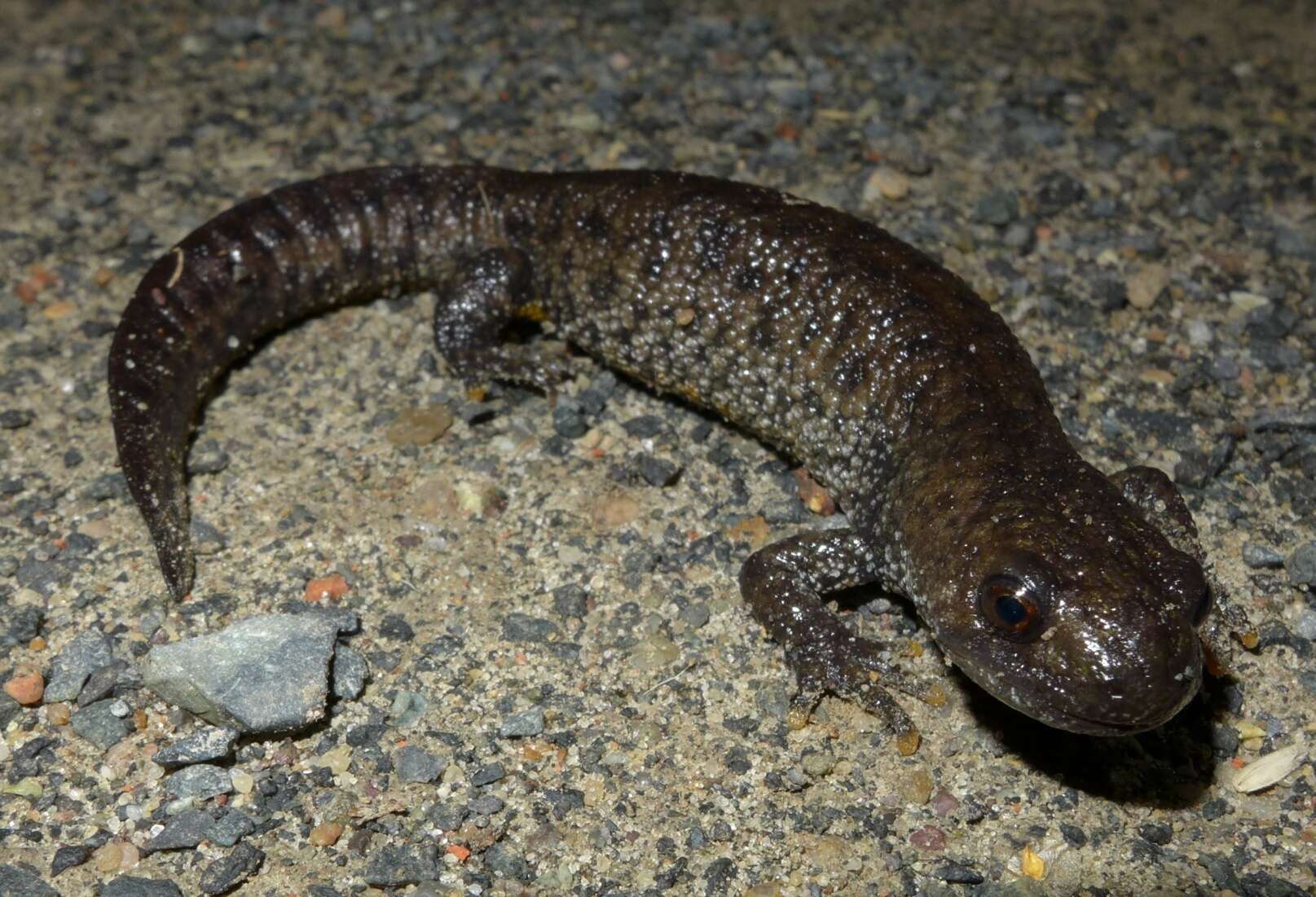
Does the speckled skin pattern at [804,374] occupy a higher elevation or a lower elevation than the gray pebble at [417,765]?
higher

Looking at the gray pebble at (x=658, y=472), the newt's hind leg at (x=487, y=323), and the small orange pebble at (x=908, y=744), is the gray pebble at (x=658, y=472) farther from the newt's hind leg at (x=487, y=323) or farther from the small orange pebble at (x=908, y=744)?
the small orange pebble at (x=908, y=744)

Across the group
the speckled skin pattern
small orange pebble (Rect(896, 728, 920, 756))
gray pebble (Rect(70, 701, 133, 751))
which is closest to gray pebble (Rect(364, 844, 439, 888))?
gray pebble (Rect(70, 701, 133, 751))

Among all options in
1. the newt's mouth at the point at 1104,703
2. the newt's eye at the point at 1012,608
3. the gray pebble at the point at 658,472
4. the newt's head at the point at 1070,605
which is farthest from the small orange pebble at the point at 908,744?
the gray pebble at the point at 658,472

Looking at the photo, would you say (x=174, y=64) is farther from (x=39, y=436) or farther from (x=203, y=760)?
(x=203, y=760)

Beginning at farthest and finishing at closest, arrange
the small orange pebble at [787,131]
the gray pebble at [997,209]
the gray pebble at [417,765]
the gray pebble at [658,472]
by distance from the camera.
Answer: the small orange pebble at [787,131]
the gray pebble at [997,209]
the gray pebble at [658,472]
the gray pebble at [417,765]

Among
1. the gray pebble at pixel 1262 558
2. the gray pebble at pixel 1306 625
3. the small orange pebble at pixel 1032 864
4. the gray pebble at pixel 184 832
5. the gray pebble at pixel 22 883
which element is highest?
the gray pebble at pixel 1262 558

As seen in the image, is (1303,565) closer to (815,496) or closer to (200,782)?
(815,496)
